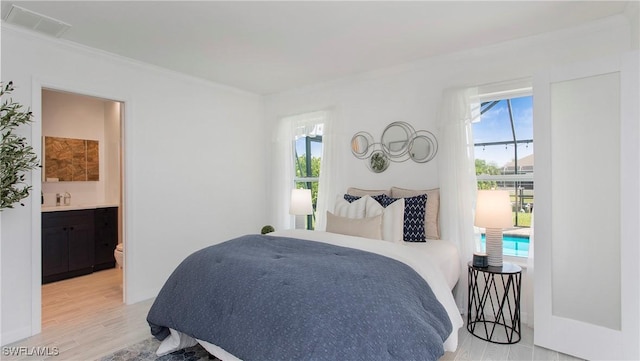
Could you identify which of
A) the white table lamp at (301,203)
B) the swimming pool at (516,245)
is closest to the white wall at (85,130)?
the white table lamp at (301,203)

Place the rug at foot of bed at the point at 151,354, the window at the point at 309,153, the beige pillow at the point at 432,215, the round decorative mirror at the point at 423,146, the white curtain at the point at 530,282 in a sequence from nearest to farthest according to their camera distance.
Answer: the rug at foot of bed at the point at 151,354
the white curtain at the point at 530,282
the beige pillow at the point at 432,215
the round decorative mirror at the point at 423,146
the window at the point at 309,153

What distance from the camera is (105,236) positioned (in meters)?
4.57

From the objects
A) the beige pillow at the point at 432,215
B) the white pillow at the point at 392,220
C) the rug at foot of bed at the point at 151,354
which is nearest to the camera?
the rug at foot of bed at the point at 151,354

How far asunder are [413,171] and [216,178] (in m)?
2.44

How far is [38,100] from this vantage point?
2.77m

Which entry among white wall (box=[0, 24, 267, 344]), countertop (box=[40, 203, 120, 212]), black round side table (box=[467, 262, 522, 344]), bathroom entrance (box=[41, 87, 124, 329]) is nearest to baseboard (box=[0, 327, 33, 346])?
white wall (box=[0, 24, 267, 344])

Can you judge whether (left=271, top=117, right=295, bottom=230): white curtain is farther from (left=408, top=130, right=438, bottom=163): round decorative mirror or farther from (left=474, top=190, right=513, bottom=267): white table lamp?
(left=474, top=190, right=513, bottom=267): white table lamp

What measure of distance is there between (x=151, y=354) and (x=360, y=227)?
1841 mm

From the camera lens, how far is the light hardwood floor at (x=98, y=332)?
7.69ft

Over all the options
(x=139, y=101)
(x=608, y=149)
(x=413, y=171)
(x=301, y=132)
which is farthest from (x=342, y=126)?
(x=608, y=149)

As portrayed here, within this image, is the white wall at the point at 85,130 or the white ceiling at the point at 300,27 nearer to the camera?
the white ceiling at the point at 300,27

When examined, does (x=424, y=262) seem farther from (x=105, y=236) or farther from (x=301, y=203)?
(x=105, y=236)

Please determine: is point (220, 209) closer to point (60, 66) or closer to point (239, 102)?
point (239, 102)

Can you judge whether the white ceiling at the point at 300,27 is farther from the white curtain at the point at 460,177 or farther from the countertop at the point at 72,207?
the countertop at the point at 72,207
